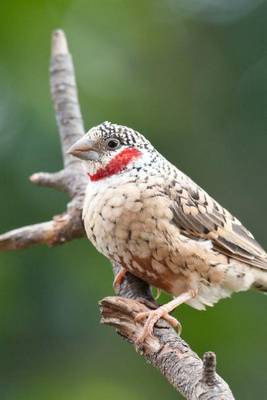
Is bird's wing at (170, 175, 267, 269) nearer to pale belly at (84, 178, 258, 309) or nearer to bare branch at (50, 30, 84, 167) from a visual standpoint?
pale belly at (84, 178, 258, 309)

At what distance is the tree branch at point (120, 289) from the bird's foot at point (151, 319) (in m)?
0.02

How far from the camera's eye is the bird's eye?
13.4ft

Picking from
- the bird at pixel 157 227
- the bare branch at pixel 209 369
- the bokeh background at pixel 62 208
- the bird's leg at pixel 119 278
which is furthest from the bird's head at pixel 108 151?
the bokeh background at pixel 62 208

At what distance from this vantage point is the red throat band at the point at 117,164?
4.09m

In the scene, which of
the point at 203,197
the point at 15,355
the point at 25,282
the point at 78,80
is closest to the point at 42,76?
the point at 78,80

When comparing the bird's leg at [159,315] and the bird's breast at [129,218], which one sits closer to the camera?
the bird's leg at [159,315]

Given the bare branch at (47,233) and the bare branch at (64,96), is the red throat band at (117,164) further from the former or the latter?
the bare branch at (64,96)

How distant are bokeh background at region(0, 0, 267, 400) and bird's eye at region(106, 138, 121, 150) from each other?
5.69 feet

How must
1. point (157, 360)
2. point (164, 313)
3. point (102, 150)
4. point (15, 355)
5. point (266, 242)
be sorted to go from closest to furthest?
point (157, 360)
point (164, 313)
point (102, 150)
point (15, 355)
point (266, 242)

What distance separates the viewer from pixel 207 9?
791cm

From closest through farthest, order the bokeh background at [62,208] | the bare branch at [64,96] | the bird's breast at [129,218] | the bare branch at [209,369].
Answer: the bare branch at [209,369] → the bird's breast at [129,218] → the bare branch at [64,96] → the bokeh background at [62,208]

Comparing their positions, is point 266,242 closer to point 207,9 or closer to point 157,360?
point 207,9

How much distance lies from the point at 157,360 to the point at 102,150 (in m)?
0.92

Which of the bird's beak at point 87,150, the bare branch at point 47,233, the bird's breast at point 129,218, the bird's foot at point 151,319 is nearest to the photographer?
the bird's foot at point 151,319
